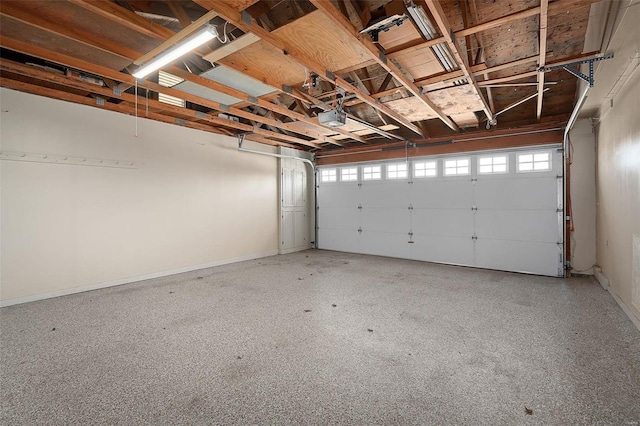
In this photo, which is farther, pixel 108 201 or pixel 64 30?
pixel 108 201

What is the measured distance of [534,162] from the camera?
5.20 metres

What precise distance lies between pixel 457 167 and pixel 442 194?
2.02ft

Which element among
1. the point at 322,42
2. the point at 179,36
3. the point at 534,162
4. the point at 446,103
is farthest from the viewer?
the point at 534,162

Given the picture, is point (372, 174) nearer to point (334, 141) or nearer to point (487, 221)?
point (334, 141)

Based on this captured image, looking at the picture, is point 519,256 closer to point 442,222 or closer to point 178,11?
point 442,222

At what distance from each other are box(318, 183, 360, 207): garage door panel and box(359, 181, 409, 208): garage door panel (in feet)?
0.74

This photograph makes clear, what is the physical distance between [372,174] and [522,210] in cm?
314

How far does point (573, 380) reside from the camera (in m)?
2.04

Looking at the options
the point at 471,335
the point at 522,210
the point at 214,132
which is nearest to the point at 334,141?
the point at 214,132

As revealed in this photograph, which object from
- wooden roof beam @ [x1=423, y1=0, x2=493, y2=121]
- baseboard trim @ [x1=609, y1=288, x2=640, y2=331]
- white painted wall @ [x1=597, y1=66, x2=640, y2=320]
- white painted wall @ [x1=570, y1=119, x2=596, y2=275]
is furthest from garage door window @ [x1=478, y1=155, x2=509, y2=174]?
baseboard trim @ [x1=609, y1=288, x2=640, y2=331]

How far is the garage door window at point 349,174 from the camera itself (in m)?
A: 7.40

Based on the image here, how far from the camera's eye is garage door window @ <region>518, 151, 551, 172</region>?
16.8 feet

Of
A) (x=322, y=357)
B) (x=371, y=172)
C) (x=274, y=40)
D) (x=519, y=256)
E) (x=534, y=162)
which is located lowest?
(x=322, y=357)

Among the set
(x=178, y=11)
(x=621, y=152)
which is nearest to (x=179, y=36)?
(x=178, y=11)
